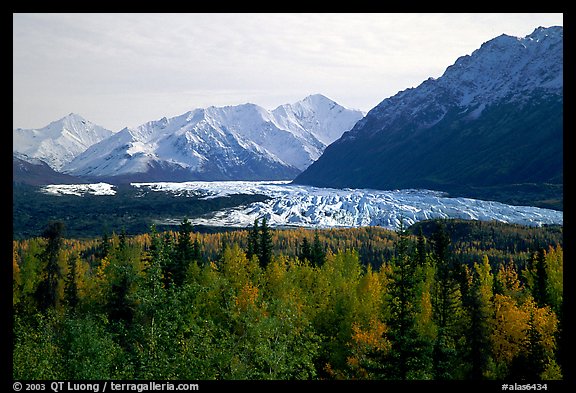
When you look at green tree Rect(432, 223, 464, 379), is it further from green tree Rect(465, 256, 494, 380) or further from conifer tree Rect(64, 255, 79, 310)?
conifer tree Rect(64, 255, 79, 310)

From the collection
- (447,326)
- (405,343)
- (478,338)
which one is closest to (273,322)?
(405,343)

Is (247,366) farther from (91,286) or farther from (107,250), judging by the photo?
(107,250)

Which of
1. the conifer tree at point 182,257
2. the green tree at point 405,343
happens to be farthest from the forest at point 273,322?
the conifer tree at point 182,257

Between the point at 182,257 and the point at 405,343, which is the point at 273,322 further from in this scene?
the point at 182,257

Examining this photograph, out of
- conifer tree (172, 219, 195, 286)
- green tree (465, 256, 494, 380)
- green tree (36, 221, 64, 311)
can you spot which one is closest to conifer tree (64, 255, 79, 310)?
green tree (36, 221, 64, 311)

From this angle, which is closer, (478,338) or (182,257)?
(478,338)

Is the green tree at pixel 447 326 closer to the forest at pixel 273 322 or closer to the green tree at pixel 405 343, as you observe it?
the forest at pixel 273 322
